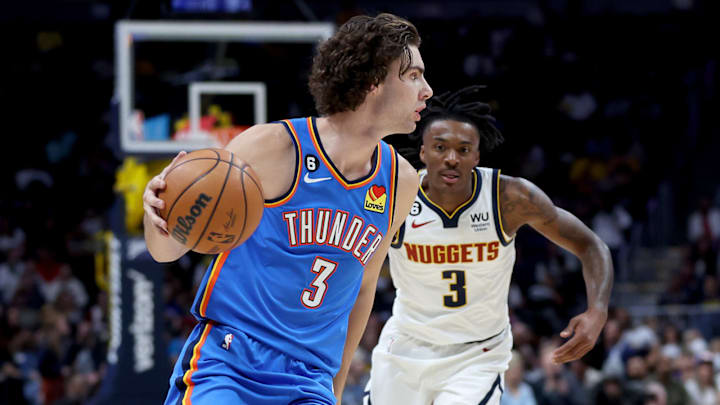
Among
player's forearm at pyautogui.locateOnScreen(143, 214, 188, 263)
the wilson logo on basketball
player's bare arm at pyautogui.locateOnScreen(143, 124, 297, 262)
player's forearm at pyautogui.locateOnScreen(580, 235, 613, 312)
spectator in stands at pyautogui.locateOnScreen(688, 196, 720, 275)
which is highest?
player's bare arm at pyautogui.locateOnScreen(143, 124, 297, 262)

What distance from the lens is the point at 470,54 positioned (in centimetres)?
1561

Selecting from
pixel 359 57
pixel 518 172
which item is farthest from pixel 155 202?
pixel 518 172

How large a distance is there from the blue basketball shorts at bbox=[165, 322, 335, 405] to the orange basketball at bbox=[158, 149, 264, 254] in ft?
1.10

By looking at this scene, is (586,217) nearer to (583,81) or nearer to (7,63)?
(583,81)

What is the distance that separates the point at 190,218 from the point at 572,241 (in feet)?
6.84

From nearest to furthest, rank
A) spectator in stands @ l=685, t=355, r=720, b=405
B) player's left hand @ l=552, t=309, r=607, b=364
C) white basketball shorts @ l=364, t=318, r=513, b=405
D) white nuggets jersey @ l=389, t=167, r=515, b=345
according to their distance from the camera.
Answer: player's left hand @ l=552, t=309, r=607, b=364 < white basketball shorts @ l=364, t=318, r=513, b=405 < white nuggets jersey @ l=389, t=167, r=515, b=345 < spectator in stands @ l=685, t=355, r=720, b=405

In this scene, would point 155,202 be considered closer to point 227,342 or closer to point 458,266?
point 227,342

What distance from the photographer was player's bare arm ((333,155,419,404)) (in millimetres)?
3275

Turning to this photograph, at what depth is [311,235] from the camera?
295 cm

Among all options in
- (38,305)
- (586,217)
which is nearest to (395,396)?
(38,305)

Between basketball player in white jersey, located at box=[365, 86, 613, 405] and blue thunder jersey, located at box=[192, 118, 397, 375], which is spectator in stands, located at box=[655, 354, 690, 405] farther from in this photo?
blue thunder jersey, located at box=[192, 118, 397, 375]

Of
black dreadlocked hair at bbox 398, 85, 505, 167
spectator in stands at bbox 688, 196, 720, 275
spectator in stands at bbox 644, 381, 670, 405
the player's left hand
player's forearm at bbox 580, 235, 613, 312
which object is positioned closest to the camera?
the player's left hand

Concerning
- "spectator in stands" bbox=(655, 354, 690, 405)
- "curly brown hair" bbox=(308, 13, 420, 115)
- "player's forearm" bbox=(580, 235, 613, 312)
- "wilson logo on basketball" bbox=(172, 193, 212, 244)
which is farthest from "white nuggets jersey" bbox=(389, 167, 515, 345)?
"spectator in stands" bbox=(655, 354, 690, 405)

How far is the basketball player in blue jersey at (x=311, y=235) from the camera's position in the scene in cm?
284
